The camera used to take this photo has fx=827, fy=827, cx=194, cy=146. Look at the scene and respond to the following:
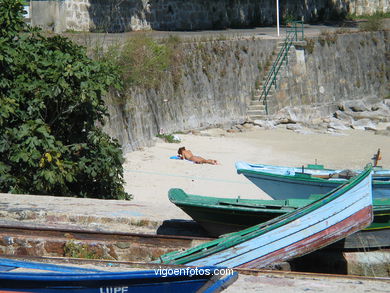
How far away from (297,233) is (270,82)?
17413 mm

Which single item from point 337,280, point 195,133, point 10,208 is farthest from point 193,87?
point 337,280

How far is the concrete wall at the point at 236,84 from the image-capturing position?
66.2 ft

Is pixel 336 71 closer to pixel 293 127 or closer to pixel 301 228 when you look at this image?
pixel 293 127

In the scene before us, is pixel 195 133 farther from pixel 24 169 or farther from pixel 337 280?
pixel 337 280

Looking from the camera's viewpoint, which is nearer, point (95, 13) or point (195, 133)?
point (195, 133)

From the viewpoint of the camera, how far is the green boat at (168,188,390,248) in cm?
978

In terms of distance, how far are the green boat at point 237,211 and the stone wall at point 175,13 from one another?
607 inches

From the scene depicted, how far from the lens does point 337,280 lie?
8.01 metres

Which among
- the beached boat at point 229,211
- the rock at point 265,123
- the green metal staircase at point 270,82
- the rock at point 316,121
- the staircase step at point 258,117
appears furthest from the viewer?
the rock at point 316,121

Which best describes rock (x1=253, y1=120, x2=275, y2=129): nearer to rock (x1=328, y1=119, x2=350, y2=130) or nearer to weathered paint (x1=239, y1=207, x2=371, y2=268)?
rock (x1=328, y1=119, x2=350, y2=130)

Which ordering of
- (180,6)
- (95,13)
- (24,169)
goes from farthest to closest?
(180,6) → (95,13) → (24,169)

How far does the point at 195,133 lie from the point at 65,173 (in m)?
10.1

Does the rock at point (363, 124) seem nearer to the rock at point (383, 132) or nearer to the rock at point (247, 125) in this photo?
the rock at point (383, 132)

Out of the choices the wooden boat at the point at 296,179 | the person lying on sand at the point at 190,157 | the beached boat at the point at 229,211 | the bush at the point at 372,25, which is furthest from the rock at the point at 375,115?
the beached boat at the point at 229,211
